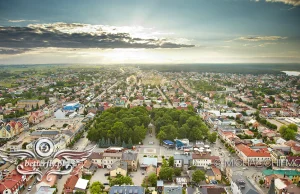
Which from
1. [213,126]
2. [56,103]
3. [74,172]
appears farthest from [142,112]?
[56,103]

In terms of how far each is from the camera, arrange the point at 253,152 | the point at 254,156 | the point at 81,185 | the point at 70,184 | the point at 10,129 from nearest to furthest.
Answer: the point at 70,184
the point at 81,185
the point at 254,156
the point at 253,152
the point at 10,129

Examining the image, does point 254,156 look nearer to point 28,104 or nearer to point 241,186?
point 241,186

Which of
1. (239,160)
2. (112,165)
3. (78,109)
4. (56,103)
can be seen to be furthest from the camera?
(56,103)

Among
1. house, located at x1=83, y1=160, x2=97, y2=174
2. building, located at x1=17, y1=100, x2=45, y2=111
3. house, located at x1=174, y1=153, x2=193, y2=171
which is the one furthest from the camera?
building, located at x1=17, y1=100, x2=45, y2=111

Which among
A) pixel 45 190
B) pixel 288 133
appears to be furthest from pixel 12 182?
pixel 288 133

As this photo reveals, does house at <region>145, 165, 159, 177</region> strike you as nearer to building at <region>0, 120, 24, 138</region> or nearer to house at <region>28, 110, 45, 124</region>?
building at <region>0, 120, 24, 138</region>

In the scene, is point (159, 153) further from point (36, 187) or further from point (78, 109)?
point (78, 109)

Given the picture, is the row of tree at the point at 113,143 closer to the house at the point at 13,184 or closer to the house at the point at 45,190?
the house at the point at 13,184

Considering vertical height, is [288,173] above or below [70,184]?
above

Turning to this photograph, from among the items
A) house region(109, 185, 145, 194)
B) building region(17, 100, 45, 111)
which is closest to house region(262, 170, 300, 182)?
house region(109, 185, 145, 194)
